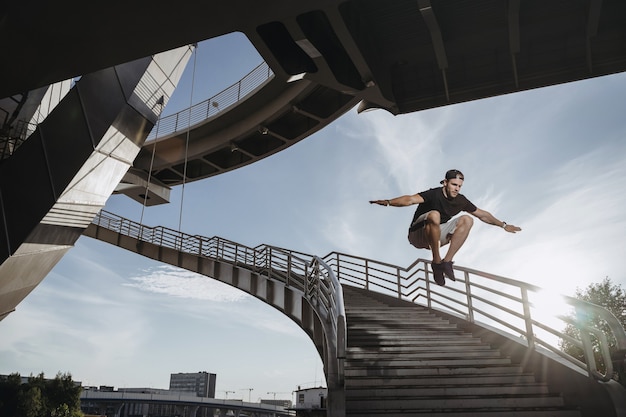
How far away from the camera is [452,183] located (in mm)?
7652

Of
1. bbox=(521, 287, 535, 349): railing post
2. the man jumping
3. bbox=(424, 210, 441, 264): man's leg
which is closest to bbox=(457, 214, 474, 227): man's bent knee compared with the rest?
the man jumping

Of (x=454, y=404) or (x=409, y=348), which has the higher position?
(x=409, y=348)

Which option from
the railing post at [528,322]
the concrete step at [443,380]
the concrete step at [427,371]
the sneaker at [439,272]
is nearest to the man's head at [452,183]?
the sneaker at [439,272]

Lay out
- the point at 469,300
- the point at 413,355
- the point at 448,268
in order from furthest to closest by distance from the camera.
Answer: the point at 469,300, the point at 448,268, the point at 413,355

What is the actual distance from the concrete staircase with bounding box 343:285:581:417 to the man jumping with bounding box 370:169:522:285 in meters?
1.35

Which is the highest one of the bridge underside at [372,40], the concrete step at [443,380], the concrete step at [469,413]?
the bridge underside at [372,40]

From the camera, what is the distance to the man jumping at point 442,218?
754 centimetres

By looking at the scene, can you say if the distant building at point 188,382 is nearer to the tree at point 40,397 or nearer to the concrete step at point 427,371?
the tree at point 40,397

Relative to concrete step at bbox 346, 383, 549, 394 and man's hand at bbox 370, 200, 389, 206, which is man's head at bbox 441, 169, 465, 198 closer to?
man's hand at bbox 370, 200, 389, 206

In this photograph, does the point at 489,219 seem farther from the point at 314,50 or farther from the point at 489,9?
the point at 314,50

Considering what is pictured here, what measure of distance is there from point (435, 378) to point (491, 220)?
3191 mm

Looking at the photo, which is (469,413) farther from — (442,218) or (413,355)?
(442,218)

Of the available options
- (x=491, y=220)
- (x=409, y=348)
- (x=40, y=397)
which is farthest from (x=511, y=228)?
(x=40, y=397)

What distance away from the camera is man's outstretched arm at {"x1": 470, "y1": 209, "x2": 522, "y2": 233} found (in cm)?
785
